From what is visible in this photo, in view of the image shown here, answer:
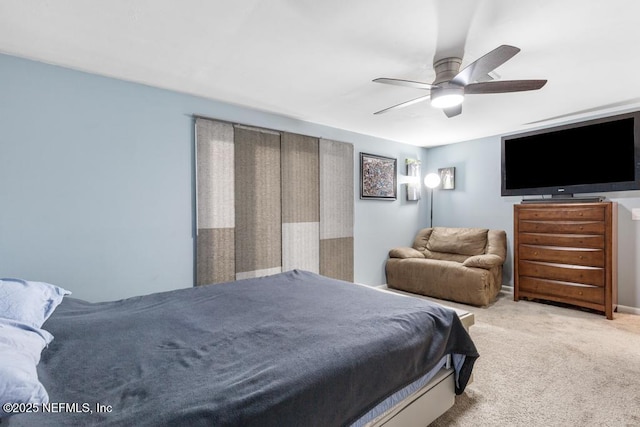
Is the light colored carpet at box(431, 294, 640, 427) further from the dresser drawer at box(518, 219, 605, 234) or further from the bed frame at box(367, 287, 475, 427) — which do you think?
the dresser drawer at box(518, 219, 605, 234)

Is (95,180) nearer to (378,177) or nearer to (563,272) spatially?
(378,177)

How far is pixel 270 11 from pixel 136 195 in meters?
1.90

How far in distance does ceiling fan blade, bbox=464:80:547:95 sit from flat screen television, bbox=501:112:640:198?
2103 mm

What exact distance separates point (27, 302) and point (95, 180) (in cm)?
131

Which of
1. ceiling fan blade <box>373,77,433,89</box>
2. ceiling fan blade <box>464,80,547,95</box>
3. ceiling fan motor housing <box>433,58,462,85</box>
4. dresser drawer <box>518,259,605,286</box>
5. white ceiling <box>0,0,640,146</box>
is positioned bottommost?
dresser drawer <box>518,259,605,286</box>

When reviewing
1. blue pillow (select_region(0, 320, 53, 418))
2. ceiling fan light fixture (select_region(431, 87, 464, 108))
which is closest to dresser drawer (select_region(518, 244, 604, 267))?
ceiling fan light fixture (select_region(431, 87, 464, 108))

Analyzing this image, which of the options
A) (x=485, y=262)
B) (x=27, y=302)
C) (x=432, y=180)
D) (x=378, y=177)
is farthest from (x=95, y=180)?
(x=432, y=180)

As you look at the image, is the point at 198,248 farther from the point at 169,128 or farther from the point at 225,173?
the point at 169,128

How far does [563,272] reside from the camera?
3586 millimetres

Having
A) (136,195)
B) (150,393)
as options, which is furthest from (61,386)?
(136,195)

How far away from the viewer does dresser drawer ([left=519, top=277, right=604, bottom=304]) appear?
336cm

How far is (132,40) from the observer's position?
1975 millimetres

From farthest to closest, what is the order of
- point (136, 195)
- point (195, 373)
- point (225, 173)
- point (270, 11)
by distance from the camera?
point (225, 173)
point (136, 195)
point (270, 11)
point (195, 373)

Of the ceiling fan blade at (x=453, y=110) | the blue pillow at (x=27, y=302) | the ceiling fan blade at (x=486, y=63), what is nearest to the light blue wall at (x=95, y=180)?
the blue pillow at (x=27, y=302)
